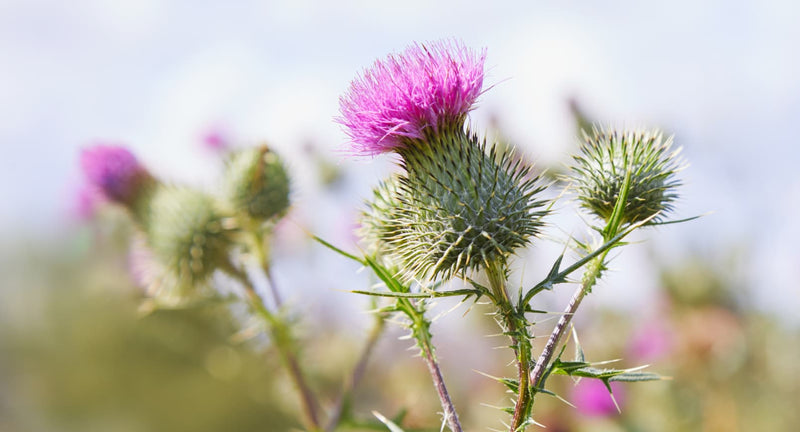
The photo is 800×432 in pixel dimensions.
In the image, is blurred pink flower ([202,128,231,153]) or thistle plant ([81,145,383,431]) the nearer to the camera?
thistle plant ([81,145,383,431])

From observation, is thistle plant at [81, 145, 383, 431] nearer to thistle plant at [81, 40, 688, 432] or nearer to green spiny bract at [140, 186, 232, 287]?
green spiny bract at [140, 186, 232, 287]

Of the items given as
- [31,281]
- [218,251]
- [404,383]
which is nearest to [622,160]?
[218,251]

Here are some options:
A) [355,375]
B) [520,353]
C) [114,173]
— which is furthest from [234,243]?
[520,353]

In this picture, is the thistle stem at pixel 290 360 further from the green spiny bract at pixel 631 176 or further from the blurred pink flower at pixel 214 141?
the blurred pink flower at pixel 214 141

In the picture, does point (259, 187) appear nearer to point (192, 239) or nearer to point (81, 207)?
point (192, 239)

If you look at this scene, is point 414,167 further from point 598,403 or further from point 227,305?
point 598,403

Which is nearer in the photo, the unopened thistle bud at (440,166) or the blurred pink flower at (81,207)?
the unopened thistle bud at (440,166)

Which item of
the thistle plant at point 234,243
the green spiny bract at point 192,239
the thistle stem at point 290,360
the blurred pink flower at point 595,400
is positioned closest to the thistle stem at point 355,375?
the thistle plant at point 234,243

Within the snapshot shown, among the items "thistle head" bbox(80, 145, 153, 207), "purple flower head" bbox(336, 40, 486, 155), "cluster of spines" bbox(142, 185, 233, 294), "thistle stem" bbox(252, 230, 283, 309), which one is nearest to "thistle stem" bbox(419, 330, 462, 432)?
"purple flower head" bbox(336, 40, 486, 155)
